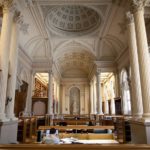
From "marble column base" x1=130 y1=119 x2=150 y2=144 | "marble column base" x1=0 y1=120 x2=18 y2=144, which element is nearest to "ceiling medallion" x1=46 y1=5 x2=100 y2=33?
"marble column base" x1=0 y1=120 x2=18 y2=144

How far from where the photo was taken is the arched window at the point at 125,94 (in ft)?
46.0

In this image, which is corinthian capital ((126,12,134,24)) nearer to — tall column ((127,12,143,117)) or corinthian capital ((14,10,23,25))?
tall column ((127,12,143,117))

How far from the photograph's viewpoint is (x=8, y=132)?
5812mm

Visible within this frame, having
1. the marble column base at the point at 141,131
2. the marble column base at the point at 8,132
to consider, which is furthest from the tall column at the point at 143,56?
the marble column base at the point at 8,132

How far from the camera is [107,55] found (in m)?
16.8

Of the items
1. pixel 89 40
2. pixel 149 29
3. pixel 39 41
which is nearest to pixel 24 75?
pixel 39 41

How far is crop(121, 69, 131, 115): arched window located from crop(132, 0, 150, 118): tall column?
833 centimetres

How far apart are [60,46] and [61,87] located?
13.1 m

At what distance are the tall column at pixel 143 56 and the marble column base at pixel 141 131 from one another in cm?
29

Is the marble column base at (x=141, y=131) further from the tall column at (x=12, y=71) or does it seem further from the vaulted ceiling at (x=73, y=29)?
the vaulted ceiling at (x=73, y=29)

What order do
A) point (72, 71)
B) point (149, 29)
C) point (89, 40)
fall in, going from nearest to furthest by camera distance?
point (149, 29), point (89, 40), point (72, 71)

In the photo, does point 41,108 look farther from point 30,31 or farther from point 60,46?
point 30,31

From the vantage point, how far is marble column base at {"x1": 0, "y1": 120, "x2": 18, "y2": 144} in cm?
535

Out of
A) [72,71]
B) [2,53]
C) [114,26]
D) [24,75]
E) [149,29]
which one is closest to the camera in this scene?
[2,53]
